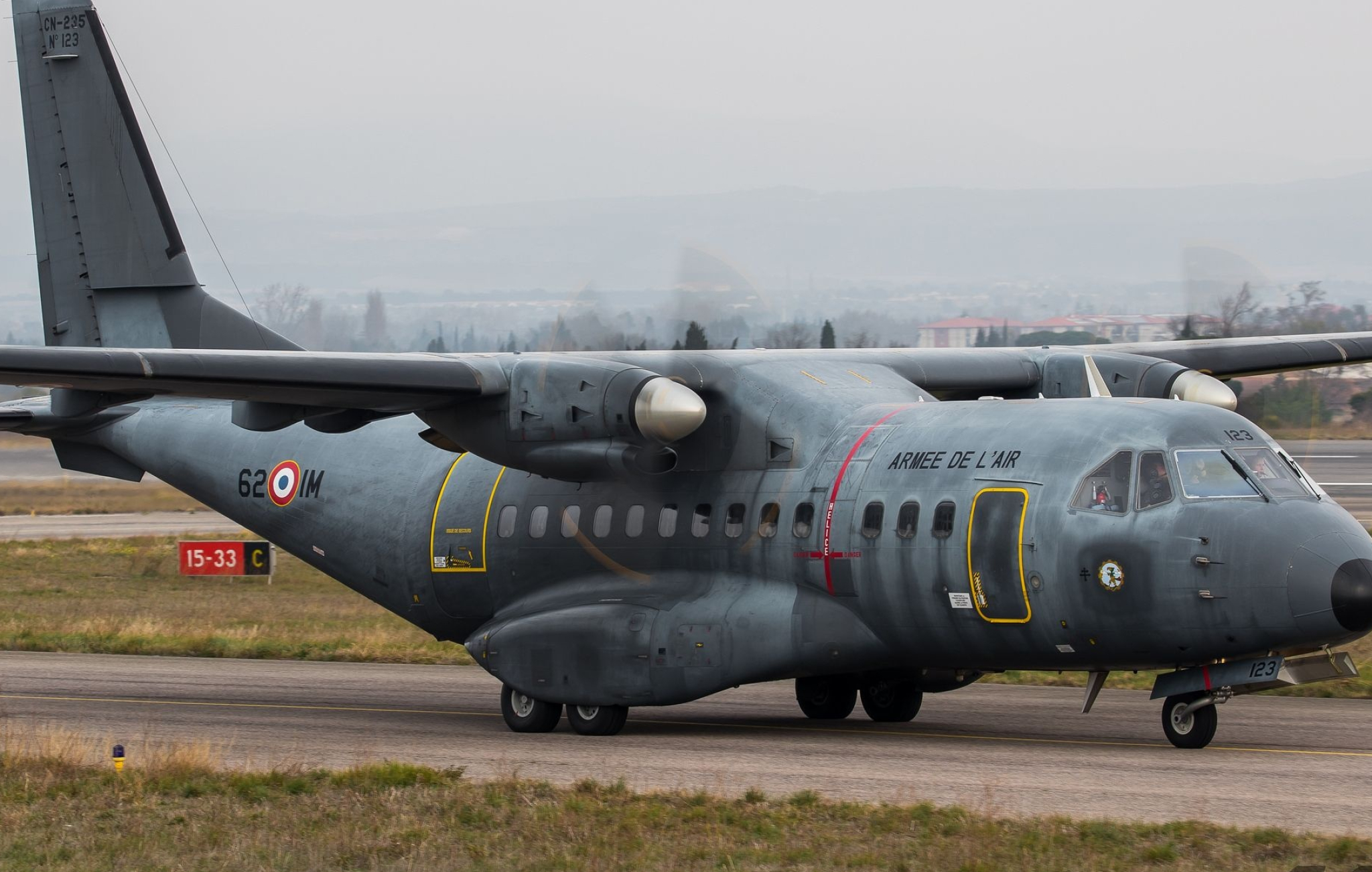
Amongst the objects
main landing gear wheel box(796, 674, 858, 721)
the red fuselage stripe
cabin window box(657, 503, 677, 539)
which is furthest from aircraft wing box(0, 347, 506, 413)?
main landing gear wheel box(796, 674, 858, 721)

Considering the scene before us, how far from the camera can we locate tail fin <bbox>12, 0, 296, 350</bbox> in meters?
23.4

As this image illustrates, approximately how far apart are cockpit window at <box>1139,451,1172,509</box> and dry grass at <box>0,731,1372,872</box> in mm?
3891

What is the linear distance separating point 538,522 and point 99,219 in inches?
347

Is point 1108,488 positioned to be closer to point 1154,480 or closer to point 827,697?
point 1154,480

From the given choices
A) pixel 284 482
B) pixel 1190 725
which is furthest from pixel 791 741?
pixel 284 482

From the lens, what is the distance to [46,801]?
14141mm

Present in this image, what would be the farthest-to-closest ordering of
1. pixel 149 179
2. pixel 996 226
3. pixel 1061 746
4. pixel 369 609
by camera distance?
pixel 369 609 → pixel 149 179 → pixel 996 226 → pixel 1061 746

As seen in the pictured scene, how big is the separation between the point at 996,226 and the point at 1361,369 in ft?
19.6

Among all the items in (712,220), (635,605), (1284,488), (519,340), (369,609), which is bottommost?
(369,609)

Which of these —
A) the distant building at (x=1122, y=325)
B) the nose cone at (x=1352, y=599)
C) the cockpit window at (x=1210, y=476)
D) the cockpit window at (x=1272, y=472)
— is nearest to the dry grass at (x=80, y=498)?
the distant building at (x=1122, y=325)

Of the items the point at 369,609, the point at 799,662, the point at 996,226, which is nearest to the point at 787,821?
the point at 799,662

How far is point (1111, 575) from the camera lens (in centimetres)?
1501

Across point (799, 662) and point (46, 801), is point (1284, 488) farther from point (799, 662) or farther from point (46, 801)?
point (46, 801)

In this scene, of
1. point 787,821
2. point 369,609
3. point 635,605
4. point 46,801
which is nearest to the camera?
point 787,821
